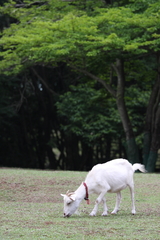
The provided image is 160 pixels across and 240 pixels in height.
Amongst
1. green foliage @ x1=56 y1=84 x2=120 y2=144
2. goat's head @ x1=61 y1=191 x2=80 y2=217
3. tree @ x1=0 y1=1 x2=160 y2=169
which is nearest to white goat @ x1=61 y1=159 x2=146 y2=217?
goat's head @ x1=61 y1=191 x2=80 y2=217

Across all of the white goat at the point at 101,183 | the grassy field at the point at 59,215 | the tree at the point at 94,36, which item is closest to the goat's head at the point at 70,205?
the white goat at the point at 101,183

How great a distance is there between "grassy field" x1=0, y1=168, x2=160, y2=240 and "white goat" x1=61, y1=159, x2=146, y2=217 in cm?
24

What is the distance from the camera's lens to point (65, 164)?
30766mm

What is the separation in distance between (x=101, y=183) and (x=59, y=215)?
1003 millimetres

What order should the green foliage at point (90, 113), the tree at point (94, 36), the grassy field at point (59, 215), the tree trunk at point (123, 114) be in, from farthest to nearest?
the green foliage at point (90, 113) < the tree trunk at point (123, 114) < the tree at point (94, 36) < the grassy field at point (59, 215)

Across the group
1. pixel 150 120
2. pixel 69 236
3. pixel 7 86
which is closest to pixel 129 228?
pixel 69 236

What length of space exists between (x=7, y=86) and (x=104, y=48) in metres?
11.6

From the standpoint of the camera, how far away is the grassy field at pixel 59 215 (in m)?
6.04

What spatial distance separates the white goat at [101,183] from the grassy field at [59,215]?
24cm

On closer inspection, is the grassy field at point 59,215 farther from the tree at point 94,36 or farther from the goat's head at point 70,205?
the tree at point 94,36

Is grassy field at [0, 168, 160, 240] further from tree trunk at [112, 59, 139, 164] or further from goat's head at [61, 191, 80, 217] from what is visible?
tree trunk at [112, 59, 139, 164]

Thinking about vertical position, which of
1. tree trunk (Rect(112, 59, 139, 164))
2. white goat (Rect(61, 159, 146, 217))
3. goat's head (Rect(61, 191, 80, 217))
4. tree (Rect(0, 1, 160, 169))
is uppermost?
tree (Rect(0, 1, 160, 169))

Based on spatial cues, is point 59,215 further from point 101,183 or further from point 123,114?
point 123,114

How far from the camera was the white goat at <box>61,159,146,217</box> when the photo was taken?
745 centimetres
